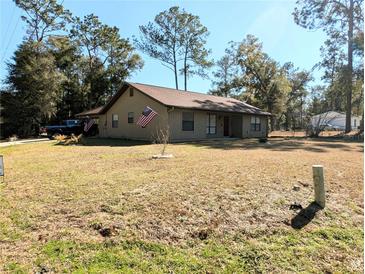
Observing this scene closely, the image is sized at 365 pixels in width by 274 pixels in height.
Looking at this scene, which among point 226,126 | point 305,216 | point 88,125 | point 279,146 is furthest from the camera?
point 88,125

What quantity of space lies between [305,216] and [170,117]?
42.9ft

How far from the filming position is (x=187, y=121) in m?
18.8

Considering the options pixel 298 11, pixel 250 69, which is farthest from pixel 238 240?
pixel 250 69

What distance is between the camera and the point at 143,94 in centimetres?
1828

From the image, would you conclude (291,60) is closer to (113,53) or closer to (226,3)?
(113,53)

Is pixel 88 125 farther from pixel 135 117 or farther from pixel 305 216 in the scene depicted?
pixel 305 216

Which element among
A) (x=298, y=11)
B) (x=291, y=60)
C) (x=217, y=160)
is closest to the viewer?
(x=217, y=160)

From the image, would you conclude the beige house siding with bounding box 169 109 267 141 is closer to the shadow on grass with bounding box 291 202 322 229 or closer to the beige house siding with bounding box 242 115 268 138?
the beige house siding with bounding box 242 115 268 138

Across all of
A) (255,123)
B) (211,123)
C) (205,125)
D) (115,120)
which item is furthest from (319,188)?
(255,123)

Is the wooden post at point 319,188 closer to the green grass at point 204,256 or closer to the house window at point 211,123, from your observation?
the green grass at point 204,256

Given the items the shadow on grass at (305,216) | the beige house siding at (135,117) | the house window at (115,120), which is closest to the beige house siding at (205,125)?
the beige house siding at (135,117)

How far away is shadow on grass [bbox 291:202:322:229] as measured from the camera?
462 cm

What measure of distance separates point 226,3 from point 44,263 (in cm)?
1077

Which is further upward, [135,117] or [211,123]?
[135,117]
